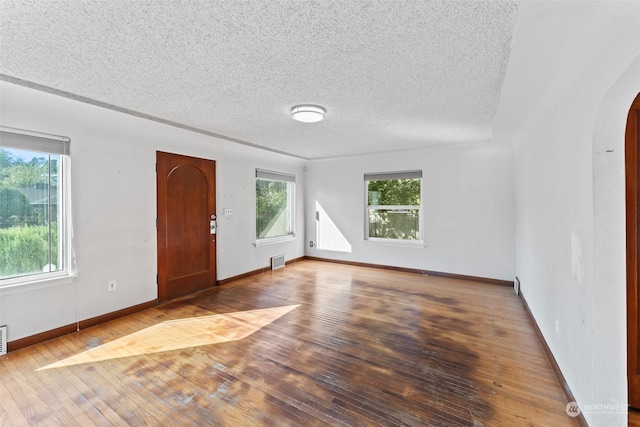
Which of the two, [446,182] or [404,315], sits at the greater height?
[446,182]

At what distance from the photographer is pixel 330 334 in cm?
279

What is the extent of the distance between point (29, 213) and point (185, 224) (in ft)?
5.36

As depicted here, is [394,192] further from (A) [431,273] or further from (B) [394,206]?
(A) [431,273]

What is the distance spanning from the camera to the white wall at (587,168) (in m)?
1.29

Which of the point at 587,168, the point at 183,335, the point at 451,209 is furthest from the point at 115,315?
the point at 451,209

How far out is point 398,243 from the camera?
536cm

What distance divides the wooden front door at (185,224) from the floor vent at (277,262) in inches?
52.3

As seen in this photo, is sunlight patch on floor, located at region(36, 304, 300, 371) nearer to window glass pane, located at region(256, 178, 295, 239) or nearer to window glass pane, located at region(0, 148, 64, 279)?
window glass pane, located at region(0, 148, 64, 279)

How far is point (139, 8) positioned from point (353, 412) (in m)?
2.58

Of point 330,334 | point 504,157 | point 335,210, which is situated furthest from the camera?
point 335,210

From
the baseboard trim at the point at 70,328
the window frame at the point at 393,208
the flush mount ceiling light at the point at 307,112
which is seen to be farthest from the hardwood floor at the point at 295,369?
the flush mount ceiling light at the point at 307,112

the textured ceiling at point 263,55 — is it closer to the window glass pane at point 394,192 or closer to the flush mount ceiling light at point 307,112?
the flush mount ceiling light at point 307,112

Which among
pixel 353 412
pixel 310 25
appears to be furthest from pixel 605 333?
pixel 310 25

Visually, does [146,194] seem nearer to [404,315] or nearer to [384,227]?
[404,315]
